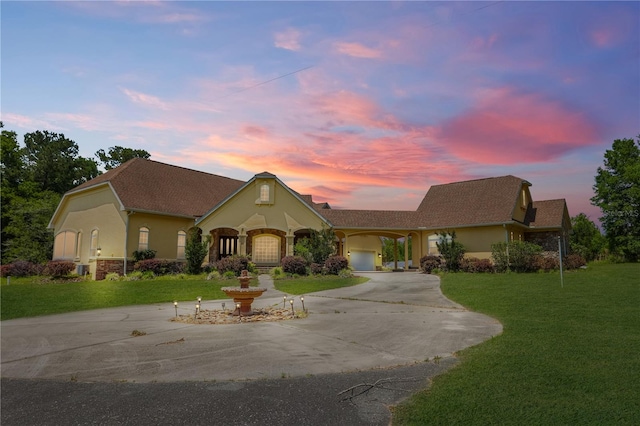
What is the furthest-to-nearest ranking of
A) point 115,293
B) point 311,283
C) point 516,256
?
point 516,256
point 311,283
point 115,293

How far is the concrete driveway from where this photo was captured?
21.8 feet

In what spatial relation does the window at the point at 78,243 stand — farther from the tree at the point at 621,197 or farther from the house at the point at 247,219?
the tree at the point at 621,197

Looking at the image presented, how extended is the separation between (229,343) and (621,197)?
131ft

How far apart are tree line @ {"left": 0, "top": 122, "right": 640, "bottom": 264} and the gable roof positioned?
4814 mm

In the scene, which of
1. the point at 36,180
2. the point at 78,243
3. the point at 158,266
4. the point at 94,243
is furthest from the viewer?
the point at 36,180

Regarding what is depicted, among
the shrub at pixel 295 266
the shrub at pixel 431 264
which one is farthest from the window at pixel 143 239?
the shrub at pixel 431 264

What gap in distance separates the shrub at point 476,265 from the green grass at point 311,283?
731 cm

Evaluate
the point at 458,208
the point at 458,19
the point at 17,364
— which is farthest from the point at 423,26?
the point at 458,208

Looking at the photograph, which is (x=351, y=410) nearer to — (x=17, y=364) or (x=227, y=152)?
(x=17, y=364)

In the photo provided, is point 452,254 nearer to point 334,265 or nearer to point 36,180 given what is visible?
point 334,265

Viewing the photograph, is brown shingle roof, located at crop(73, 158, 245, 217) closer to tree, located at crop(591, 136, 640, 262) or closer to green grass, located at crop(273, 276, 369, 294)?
green grass, located at crop(273, 276, 369, 294)

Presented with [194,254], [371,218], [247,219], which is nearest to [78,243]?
[194,254]

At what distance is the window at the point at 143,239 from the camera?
27078 millimetres

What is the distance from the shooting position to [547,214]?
31.8 m
